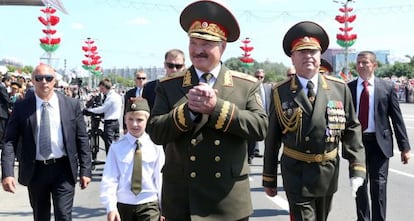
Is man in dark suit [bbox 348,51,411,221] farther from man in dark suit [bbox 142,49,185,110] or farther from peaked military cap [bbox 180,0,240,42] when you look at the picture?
peaked military cap [bbox 180,0,240,42]

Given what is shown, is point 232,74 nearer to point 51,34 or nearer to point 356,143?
point 356,143

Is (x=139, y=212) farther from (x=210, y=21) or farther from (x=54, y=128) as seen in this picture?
(x=210, y=21)

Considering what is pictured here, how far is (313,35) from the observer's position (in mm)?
4285

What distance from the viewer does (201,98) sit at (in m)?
2.58

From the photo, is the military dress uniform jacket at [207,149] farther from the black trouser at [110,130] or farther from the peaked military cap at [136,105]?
the black trouser at [110,130]

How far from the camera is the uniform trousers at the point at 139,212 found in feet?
14.1

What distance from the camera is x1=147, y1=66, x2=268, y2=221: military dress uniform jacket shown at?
279cm

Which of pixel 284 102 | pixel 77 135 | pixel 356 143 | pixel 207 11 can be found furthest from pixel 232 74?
pixel 77 135

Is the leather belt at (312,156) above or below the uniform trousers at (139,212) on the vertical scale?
above

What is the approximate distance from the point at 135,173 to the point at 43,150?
1136 millimetres

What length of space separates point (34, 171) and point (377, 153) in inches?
144

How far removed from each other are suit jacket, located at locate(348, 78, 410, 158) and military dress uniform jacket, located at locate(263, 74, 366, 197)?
1.53m

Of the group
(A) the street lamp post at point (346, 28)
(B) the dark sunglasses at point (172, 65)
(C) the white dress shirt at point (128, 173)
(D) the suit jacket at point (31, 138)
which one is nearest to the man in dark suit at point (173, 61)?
(B) the dark sunglasses at point (172, 65)

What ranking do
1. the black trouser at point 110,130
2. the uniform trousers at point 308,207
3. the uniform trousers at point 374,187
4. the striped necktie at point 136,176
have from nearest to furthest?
the uniform trousers at point 308,207 < the striped necktie at point 136,176 < the uniform trousers at point 374,187 < the black trouser at point 110,130
